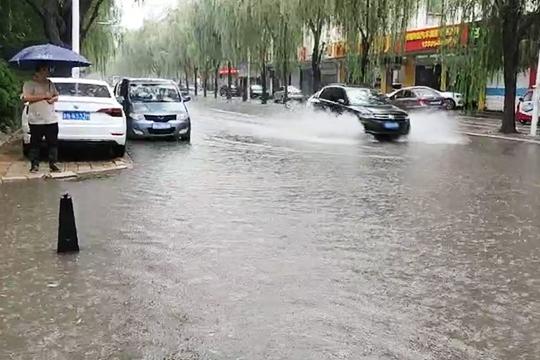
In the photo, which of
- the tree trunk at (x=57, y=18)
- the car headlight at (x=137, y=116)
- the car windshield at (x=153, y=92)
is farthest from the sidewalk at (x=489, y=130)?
the tree trunk at (x=57, y=18)

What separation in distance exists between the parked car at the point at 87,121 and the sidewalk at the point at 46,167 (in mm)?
384

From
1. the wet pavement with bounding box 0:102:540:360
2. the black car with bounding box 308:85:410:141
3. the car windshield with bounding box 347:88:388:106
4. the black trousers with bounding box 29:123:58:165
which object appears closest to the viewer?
the wet pavement with bounding box 0:102:540:360

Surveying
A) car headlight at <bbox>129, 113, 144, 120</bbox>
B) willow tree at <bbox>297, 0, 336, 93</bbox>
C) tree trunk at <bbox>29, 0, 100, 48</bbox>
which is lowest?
car headlight at <bbox>129, 113, 144, 120</bbox>

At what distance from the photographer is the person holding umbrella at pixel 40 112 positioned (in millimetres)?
11375

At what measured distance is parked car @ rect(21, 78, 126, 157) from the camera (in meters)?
12.9

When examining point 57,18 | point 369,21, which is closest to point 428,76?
point 369,21

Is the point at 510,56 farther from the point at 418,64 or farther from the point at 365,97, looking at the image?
the point at 418,64

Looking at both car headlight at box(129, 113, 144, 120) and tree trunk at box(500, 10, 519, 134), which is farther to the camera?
tree trunk at box(500, 10, 519, 134)

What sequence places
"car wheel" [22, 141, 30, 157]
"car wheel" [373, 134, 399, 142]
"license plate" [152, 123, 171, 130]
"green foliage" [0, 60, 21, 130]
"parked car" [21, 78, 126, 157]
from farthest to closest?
"car wheel" [373, 134, 399, 142]
"license plate" [152, 123, 171, 130]
"green foliage" [0, 60, 21, 130]
"car wheel" [22, 141, 30, 157]
"parked car" [21, 78, 126, 157]

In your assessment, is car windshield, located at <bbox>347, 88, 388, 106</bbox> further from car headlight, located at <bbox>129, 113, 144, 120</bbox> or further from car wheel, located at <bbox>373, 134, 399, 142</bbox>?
car headlight, located at <bbox>129, 113, 144, 120</bbox>

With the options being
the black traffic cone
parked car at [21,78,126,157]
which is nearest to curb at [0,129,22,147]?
parked car at [21,78,126,157]

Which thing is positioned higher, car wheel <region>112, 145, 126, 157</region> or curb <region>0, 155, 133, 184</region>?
car wheel <region>112, 145, 126, 157</region>

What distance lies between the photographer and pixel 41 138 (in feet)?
38.3

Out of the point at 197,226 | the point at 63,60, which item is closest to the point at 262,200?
the point at 197,226
